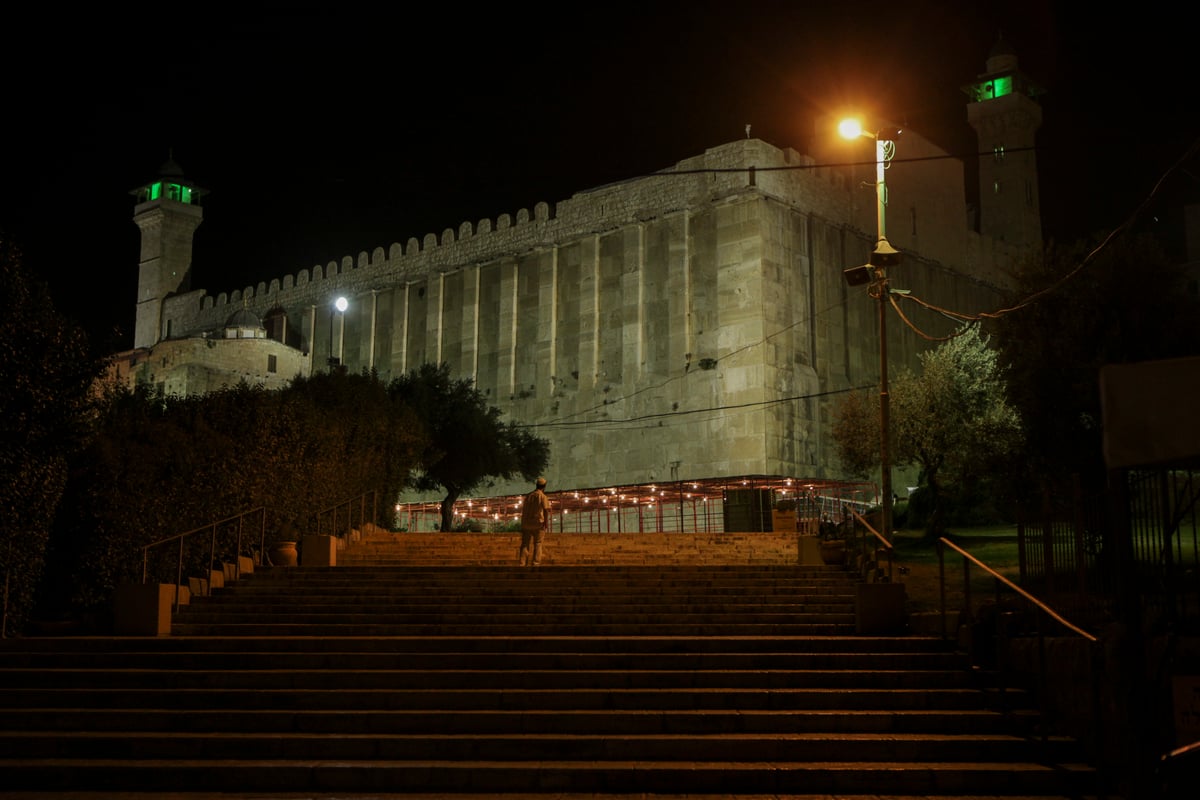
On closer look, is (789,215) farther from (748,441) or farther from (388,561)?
(388,561)

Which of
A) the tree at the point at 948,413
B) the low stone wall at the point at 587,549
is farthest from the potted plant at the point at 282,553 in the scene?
the tree at the point at 948,413

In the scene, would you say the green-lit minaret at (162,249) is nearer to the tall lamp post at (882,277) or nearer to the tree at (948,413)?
the tree at (948,413)

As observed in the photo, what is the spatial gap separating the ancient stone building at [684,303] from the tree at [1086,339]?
13.4m

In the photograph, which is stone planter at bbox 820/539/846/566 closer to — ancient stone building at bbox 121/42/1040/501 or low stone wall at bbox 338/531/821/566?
low stone wall at bbox 338/531/821/566

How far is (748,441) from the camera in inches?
1436

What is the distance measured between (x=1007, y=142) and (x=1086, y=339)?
109 ft

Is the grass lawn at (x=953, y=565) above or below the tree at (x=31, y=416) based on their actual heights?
below

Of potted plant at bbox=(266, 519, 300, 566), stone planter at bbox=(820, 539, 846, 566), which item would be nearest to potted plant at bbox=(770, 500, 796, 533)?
stone planter at bbox=(820, 539, 846, 566)

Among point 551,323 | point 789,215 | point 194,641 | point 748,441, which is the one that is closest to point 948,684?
point 194,641

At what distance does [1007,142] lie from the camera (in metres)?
50.5

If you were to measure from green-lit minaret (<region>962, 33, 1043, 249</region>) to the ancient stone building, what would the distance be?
91mm

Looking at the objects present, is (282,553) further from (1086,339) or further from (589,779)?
(1086,339)

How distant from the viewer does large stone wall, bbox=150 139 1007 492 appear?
37625mm

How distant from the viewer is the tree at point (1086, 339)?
1962cm
